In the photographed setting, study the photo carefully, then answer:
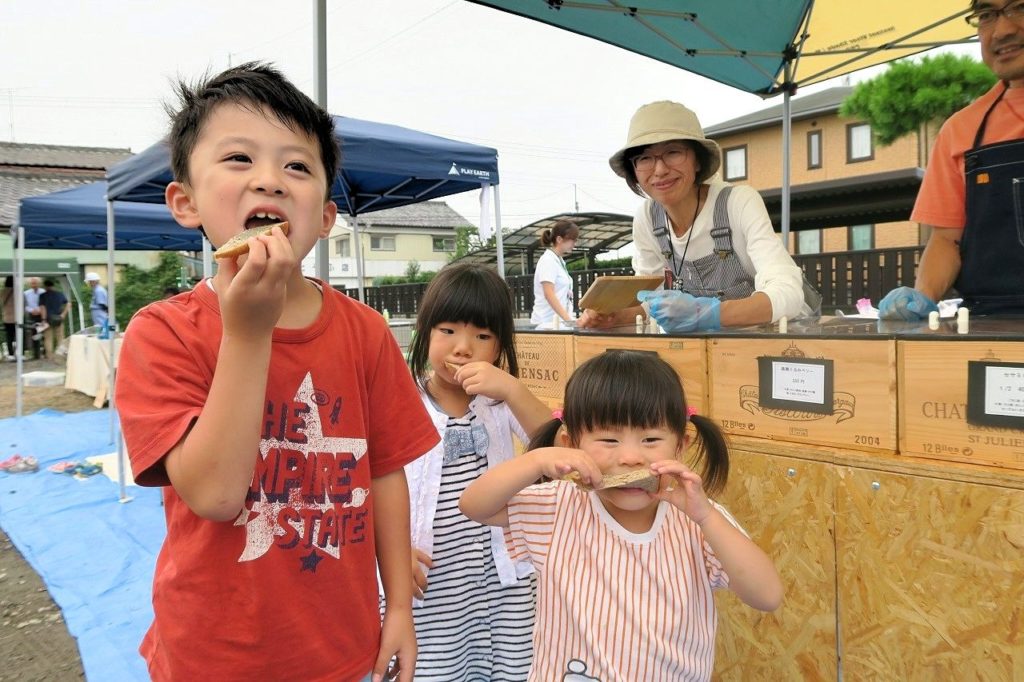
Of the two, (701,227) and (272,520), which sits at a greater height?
(701,227)

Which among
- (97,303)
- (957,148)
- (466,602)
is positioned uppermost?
(97,303)

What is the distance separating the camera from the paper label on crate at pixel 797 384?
178 centimetres

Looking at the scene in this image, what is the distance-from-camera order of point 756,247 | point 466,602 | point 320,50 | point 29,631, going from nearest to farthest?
point 466,602, point 756,247, point 29,631, point 320,50

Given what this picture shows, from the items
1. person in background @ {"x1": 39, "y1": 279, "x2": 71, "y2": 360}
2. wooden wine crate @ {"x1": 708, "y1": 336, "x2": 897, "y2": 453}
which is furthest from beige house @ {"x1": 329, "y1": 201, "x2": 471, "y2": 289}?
wooden wine crate @ {"x1": 708, "y1": 336, "x2": 897, "y2": 453}

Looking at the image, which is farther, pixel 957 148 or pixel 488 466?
pixel 957 148

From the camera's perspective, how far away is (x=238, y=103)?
3.32 feet

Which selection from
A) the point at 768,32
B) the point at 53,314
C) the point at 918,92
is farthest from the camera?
the point at 53,314

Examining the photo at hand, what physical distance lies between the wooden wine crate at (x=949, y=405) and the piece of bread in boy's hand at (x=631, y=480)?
2.81 ft

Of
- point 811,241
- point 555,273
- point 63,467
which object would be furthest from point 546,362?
point 811,241

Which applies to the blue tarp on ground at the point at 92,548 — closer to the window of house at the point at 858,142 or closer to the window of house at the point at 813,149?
the window of house at the point at 813,149

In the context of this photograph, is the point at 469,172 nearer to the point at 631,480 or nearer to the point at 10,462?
the point at 631,480

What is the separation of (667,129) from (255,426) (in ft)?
7.01

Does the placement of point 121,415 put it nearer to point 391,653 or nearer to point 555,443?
point 391,653

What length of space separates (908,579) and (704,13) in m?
3.63
